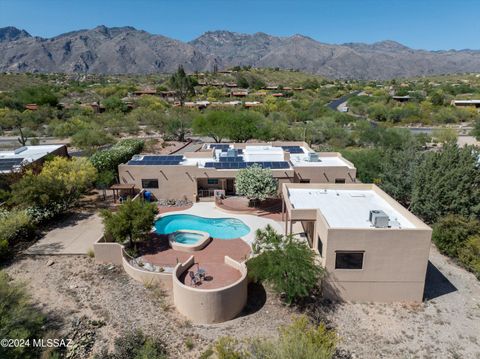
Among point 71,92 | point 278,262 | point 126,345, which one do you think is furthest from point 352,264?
point 71,92

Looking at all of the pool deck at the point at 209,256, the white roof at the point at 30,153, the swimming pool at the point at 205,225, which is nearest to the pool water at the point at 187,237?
the pool deck at the point at 209,256

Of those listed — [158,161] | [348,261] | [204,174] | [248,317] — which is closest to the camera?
[248,317]

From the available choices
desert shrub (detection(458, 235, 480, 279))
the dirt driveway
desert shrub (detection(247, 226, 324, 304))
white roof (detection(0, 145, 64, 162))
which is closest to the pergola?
the dirt driveway

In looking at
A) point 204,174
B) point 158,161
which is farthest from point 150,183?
point 204,174

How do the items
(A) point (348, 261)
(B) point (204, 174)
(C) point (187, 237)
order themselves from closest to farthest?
(A) point (348, 261)
(C) point (187, 237)
(B) point (204, 174)

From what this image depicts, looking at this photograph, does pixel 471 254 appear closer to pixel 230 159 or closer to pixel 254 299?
pixel 254 299
